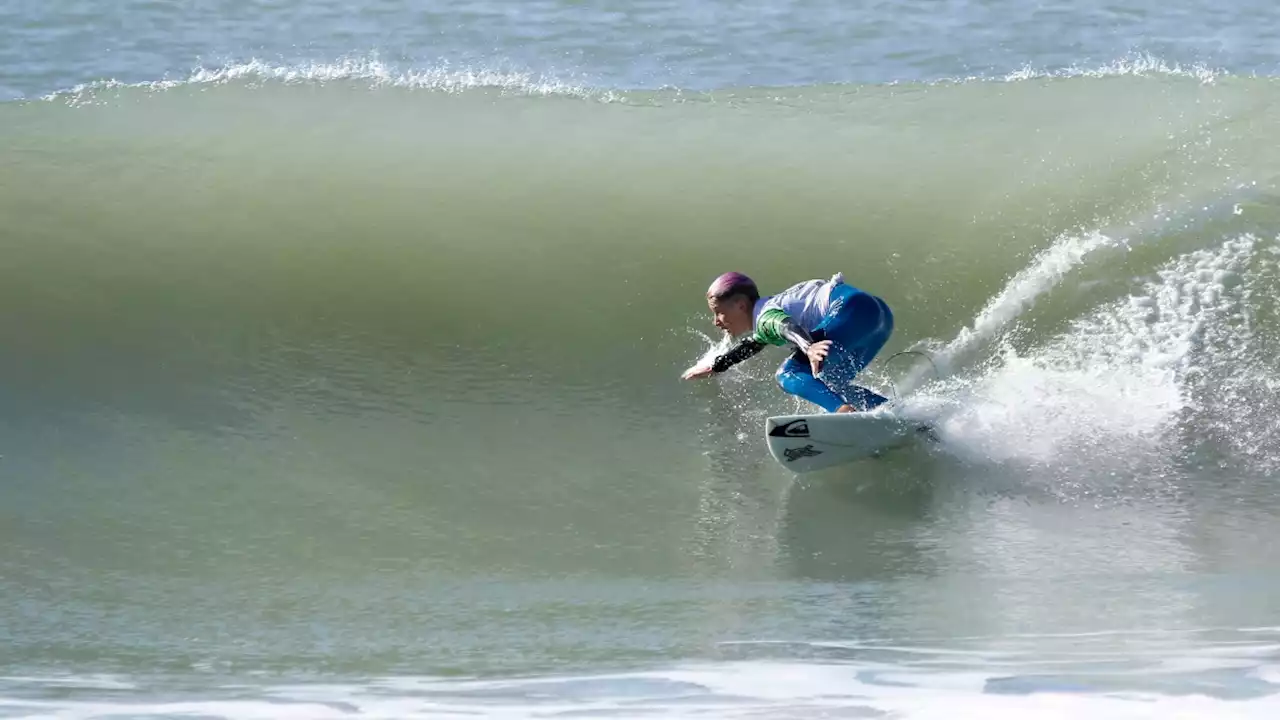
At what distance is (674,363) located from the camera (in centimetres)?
712

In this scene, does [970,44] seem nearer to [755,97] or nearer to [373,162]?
[755,97]

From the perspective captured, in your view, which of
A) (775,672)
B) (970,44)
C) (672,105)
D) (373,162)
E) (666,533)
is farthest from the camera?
(970,44)

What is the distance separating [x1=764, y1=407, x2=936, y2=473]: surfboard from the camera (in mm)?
5871

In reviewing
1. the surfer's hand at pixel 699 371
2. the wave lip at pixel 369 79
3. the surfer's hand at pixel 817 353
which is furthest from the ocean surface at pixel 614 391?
the surfer's hand at pixel 817 353

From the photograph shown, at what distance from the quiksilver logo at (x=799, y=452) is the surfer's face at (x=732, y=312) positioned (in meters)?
0.65

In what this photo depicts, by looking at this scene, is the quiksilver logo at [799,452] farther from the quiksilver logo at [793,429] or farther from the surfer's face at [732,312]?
the surfer's face at [732,312]

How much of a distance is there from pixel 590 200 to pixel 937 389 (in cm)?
280

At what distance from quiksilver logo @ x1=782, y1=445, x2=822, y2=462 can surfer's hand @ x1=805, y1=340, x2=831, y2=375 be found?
32 cm

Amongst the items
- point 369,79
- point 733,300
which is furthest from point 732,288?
point 369,79

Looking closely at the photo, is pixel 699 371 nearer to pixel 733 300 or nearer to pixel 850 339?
pixel 733 300

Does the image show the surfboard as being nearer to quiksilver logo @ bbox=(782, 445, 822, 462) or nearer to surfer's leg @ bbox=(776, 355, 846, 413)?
quiksilver logo @ bbox=(782, 445, 822, 462)

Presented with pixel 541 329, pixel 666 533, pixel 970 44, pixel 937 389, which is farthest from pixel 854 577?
pixel 970 44

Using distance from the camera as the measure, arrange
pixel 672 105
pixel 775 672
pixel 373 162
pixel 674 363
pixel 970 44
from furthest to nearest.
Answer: pixel 970 44, pixel 672 105, pixel 373 162, pixel 674 363, pixel 775 672

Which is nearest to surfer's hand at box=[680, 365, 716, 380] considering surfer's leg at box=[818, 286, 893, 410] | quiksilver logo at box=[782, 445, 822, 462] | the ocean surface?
the ocean surface
